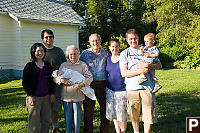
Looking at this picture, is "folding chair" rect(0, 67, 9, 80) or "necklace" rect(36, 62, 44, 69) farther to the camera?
"folding chair" rect(0, 67, 9, 80)

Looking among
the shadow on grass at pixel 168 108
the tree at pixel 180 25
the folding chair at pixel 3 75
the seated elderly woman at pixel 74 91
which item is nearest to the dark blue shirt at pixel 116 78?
the seated elderly woman at pixel 74 91

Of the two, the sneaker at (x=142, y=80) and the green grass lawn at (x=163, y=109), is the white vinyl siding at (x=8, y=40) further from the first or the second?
the sneaker at (x=142, y=80)

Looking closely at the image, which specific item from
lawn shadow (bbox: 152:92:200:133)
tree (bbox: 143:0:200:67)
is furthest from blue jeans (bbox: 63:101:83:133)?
tree (bbox: 143:0:200:67)

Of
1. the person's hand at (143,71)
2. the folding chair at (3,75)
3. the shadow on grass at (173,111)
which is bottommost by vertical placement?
the shadow on grass at (173,111)

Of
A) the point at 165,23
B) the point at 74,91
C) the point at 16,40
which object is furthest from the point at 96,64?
the point at 165,23

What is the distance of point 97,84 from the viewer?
4.01m

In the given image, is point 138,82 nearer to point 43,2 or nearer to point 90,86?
point 90,86

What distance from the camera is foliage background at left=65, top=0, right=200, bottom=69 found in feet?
52.9

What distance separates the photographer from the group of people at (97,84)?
3.56m

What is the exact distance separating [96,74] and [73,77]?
1.50 ft

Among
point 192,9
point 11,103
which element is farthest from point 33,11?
point 192,9

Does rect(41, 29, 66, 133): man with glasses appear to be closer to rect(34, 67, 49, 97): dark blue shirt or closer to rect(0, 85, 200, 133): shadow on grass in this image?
rect(34, 67, 49, 97): dark blue shirt

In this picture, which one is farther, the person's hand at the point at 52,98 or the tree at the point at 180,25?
the tree at the point at 180,25

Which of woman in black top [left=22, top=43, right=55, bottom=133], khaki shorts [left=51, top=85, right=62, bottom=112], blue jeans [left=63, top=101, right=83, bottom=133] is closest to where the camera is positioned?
woman in black top [left=22, top=43, right=55, bottom=133]
